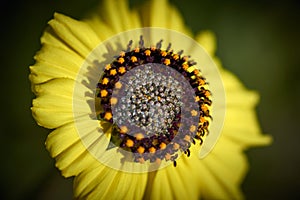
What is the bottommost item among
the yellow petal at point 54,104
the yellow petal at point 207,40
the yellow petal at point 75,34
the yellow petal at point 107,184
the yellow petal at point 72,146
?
the yellow petal at point 107,184

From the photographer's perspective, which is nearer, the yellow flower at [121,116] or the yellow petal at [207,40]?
the yellow flower at [121,116]

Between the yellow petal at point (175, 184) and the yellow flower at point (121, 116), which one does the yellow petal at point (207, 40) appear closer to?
the yellow flower at point (121, 116)

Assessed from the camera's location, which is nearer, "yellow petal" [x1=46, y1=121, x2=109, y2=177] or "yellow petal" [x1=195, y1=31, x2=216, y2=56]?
"yellow petal" [x1=46, y1=121, x2=109, y2=177]

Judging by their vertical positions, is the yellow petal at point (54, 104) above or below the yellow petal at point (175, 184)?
above

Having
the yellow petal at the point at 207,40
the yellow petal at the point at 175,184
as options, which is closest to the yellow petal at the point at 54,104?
the yellow petal at the point at 175,184

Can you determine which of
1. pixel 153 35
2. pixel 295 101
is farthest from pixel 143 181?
pixel 295 101

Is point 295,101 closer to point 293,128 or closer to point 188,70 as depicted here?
point 293,128

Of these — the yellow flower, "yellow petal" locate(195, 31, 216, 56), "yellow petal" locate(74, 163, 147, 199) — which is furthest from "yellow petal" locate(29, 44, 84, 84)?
"yellow petal" locate(195, 31, 216, 56)

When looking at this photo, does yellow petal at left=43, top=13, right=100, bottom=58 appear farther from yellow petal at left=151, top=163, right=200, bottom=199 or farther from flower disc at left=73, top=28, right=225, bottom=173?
yellow petal at left=151, top=163, right=200, bottom=199
